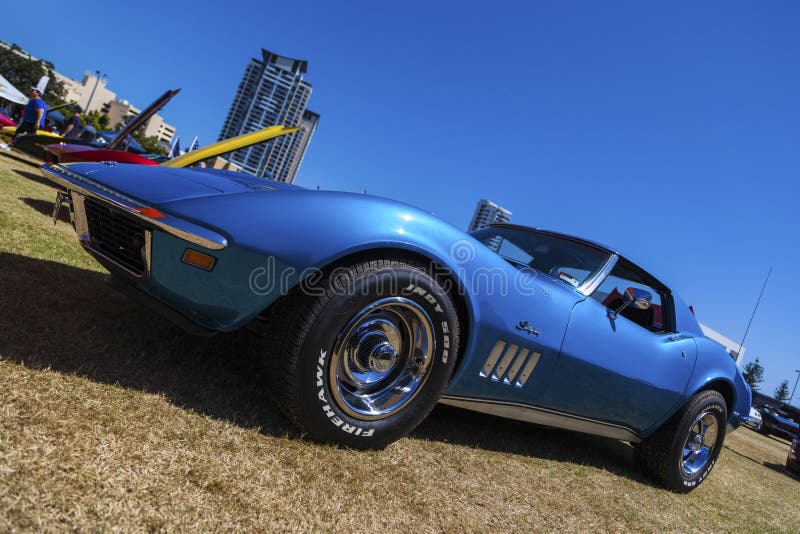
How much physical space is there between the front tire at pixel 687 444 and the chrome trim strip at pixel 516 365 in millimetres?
1680

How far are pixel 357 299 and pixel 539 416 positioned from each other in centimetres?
134

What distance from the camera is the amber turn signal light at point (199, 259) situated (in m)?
1.68

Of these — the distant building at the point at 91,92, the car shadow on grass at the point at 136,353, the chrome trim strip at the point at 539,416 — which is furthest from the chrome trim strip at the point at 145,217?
the distant building at the point at 91,92

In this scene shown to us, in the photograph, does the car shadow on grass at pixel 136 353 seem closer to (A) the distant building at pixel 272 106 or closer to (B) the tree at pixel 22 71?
(A) the distant building at pixel 272 106

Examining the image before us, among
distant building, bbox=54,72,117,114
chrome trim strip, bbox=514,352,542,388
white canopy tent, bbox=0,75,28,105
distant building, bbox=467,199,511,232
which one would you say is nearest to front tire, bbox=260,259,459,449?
chrome trim strip, bbox=514,352,542,388

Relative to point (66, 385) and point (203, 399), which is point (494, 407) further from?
point (66, 385)

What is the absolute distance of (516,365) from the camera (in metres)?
2.26

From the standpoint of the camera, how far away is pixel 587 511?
7.62ft

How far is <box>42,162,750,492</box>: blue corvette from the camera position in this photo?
171 cm

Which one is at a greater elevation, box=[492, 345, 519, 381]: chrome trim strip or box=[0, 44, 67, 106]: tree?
box=[0, 44, 67, 106]: tree

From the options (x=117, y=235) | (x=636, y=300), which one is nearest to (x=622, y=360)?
(x=636, y=300)

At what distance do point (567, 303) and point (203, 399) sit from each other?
68.8 inches

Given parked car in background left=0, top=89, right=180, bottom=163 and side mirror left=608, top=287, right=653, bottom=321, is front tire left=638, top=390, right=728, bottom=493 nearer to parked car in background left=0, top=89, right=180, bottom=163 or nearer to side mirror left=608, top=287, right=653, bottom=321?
side mirror left=608, top=287, right=653, bottom=321

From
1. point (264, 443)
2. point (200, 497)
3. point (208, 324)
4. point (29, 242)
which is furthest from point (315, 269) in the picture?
point (29, 242)
